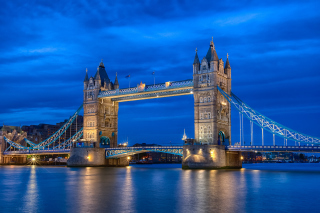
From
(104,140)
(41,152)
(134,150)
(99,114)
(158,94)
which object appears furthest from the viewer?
(41,152)

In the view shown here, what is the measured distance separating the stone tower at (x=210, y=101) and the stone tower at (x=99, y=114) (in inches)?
869

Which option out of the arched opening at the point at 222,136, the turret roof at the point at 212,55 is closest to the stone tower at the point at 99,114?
the turret roof at the point at 212,55

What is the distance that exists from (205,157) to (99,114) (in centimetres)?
2609

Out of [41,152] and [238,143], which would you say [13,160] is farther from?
[238,143]

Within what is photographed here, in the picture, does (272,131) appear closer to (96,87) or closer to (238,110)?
(238,110)

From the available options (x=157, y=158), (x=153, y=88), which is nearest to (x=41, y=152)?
(x=153, y=88)

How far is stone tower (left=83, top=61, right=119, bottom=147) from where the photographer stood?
75.4m

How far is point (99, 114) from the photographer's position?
7538cm

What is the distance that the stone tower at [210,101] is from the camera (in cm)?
6006

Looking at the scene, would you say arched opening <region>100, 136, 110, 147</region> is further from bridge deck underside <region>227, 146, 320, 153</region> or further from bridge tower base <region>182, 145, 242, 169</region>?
bridge deck underside <region>227, 146, 320, 153</region>

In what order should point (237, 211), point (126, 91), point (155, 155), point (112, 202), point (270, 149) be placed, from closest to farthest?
point (237, 211), point (112, 202), point (270, 149), point (126, 91), point (155, 155)

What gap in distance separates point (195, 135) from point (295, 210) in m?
41.6

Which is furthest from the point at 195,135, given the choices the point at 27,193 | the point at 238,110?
the point at 27,193

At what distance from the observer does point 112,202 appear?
71.6ft
